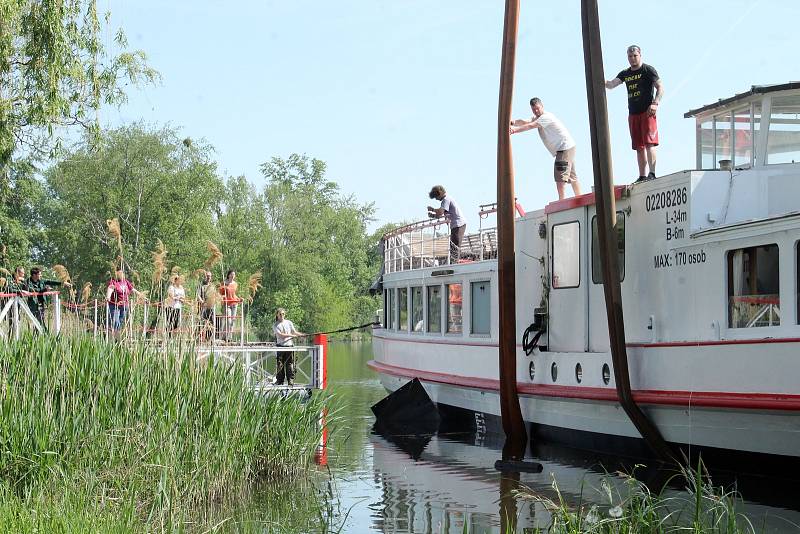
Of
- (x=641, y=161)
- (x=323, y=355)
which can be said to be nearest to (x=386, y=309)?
(x=323, y=355)

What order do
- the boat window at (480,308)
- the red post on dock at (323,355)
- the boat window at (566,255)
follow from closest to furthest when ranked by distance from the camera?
the boat window at (566,255)
the boat window at (480,308)
the red post on dock at (323,355)

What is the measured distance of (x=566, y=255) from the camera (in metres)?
13.9

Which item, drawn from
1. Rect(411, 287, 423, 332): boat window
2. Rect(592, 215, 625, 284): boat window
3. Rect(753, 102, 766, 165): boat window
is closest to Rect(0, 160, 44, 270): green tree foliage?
Rect(411, 287, 423, 332): boat window

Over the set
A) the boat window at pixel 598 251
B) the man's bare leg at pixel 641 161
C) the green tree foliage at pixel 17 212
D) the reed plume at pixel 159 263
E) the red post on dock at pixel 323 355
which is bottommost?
the red post on dock at pixel 323 355

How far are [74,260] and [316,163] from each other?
36.4 meters

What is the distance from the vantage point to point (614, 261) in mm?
11414

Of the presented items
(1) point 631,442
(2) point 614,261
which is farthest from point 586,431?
(2) point 614,261

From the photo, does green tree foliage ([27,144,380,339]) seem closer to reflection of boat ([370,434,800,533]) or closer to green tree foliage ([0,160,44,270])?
green tree foliage ([0,160,44,270])

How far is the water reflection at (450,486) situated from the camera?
9.80 m

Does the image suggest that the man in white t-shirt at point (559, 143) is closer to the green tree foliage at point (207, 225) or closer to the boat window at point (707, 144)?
the boat window at point (707, 144)

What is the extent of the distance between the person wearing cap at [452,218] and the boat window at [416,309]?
3.64 ft

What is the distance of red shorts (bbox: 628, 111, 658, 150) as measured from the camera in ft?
42.2

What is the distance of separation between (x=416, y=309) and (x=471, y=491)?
7.94 metres

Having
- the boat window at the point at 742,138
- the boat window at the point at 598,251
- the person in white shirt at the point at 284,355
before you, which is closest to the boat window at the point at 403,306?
the person in white shirt at the point at 284,355
